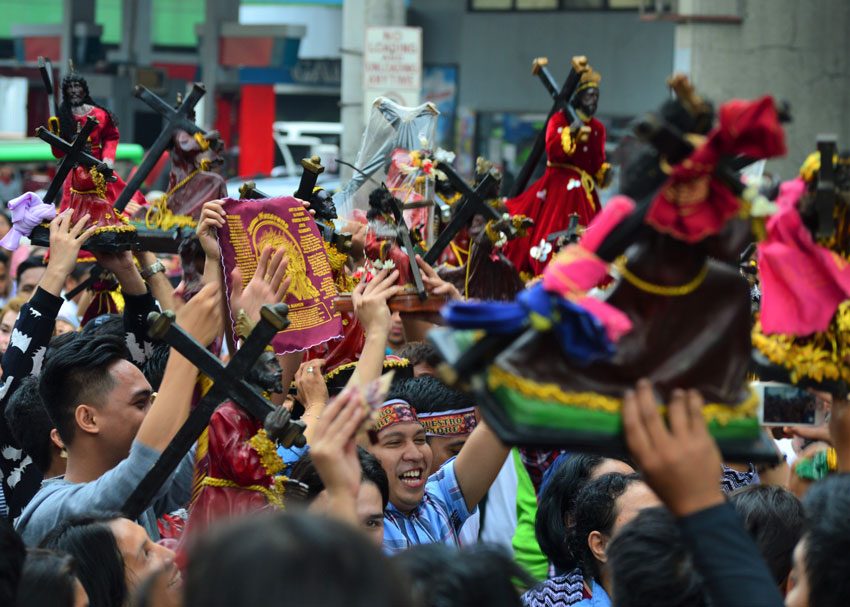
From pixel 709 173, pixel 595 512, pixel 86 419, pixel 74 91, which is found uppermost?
pixel 74 91

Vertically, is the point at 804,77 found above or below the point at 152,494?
above

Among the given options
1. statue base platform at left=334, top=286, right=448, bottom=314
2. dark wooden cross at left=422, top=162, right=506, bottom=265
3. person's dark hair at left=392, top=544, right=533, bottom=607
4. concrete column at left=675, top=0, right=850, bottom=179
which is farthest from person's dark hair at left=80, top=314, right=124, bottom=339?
concrete column at left=675, top=0, right=850, bottom=179

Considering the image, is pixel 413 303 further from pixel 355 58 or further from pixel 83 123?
pixel 355 58

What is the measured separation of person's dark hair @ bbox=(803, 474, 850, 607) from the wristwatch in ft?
11.8

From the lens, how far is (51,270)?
4.99 m

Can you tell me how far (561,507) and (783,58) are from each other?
11555 millimetres

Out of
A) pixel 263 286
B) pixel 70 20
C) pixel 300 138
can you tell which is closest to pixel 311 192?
pixel 263 286

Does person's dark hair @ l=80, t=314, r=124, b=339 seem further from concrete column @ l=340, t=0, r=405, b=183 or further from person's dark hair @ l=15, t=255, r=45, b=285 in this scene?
concrete column @ l=340, t=0, r=405, b=183

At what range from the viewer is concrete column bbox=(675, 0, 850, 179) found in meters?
15.2

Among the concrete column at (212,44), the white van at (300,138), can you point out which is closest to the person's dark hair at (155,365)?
the concrete column at (212,44)

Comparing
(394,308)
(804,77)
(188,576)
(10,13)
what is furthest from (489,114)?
(188,576)

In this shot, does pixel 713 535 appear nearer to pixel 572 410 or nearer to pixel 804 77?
pixel 572 410

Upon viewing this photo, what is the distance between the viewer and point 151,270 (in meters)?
5.91

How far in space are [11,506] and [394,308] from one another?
1.87 m
